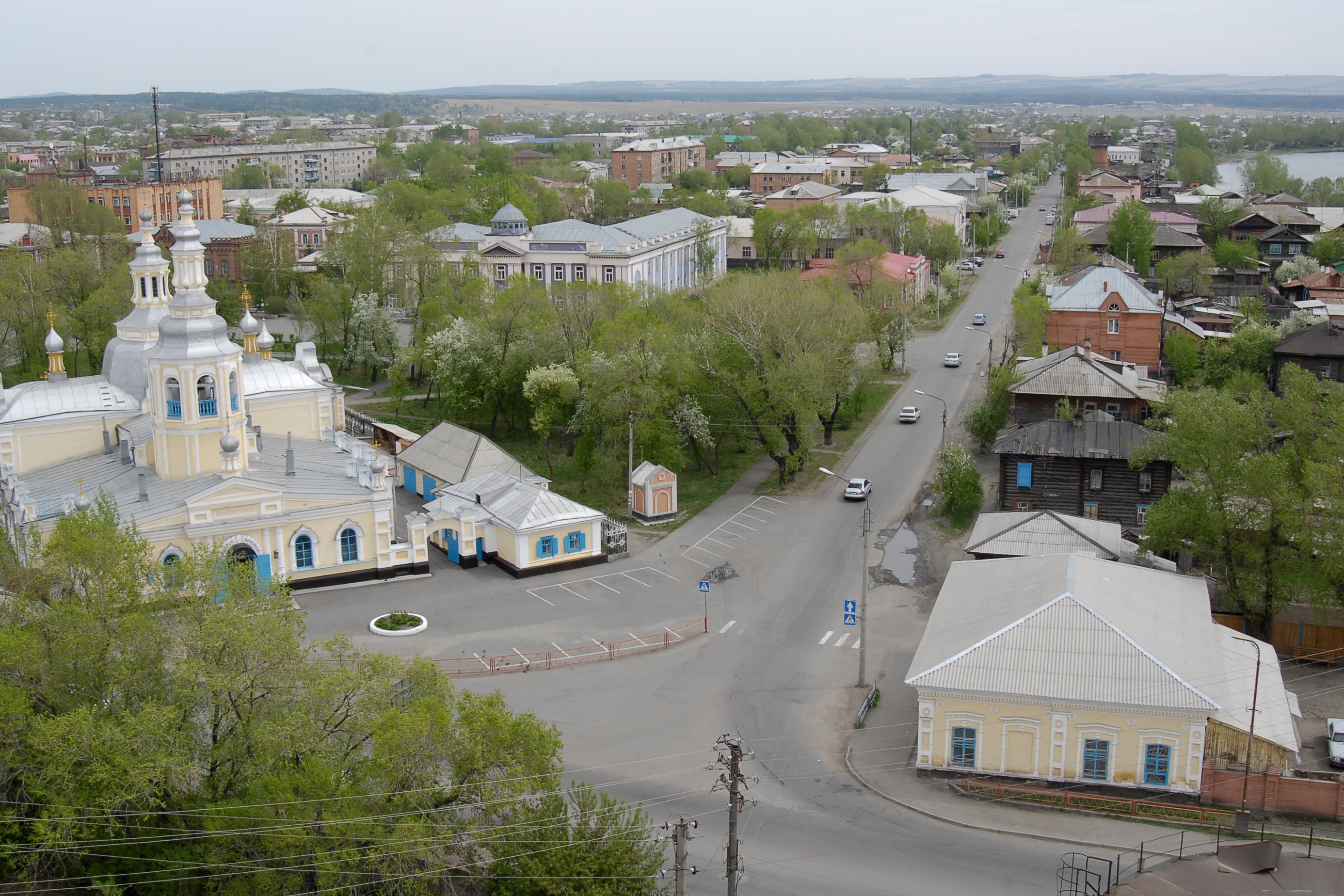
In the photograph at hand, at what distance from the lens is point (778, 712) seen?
26625 mm

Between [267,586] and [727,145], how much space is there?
603ft

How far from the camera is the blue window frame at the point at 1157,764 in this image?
2319 centimetres

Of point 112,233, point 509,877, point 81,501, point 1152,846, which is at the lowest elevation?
point 1152,846

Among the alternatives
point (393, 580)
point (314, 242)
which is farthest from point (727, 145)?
point (393, 580)

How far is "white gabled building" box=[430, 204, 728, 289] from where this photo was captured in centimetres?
7250

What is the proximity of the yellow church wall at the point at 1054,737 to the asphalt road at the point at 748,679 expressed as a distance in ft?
4.04

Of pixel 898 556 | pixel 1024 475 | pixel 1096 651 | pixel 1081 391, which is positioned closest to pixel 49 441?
pixel 898 556

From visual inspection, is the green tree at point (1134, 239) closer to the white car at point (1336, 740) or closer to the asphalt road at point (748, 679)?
the asphalt road at point (748, 679)

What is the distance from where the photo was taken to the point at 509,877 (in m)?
17.7

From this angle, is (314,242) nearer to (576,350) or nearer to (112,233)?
(112,233)

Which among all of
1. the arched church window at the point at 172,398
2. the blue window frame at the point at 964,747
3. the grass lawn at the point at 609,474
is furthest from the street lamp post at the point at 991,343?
the arched church window at the point at 172,398

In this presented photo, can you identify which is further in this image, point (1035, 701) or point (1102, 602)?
point (1102, 602)

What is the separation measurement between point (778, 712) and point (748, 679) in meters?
1.75

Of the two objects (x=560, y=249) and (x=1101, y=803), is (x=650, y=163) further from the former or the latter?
(x=1101, y=803)
